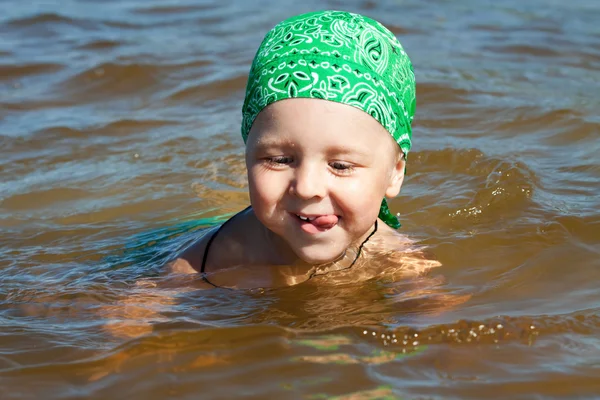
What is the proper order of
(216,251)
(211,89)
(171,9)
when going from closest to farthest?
(216,251) → (211,89) → (171,9)

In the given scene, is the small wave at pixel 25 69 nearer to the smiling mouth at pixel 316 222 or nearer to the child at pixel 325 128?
the child at pixel 325 128

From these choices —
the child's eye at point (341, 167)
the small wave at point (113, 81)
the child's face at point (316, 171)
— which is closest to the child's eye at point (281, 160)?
the child's face at point (316, 171)

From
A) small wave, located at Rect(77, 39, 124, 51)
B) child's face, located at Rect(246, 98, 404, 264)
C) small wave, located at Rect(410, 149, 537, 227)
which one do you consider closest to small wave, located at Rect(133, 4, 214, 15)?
small wave, located at Rect(77, 39, 124, 51)

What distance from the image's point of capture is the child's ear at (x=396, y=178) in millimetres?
3990

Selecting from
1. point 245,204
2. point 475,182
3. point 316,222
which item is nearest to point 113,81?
point 245,204

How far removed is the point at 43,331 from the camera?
3.62m

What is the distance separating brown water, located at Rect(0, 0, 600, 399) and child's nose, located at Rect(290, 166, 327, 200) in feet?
1.71

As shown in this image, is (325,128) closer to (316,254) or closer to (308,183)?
(308,183)

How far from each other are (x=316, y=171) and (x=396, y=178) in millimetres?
647

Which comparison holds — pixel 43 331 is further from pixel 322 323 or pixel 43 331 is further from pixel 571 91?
pixel 571 91

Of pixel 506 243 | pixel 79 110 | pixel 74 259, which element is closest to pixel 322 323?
pixel 506 243

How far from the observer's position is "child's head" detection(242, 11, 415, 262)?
3.54 meters

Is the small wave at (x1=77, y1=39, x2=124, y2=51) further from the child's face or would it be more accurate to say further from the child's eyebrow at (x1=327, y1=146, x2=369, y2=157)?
the child's eyebrow at (x1=327, y1=146, x2=369, y2=157)

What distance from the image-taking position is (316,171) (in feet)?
11.5
